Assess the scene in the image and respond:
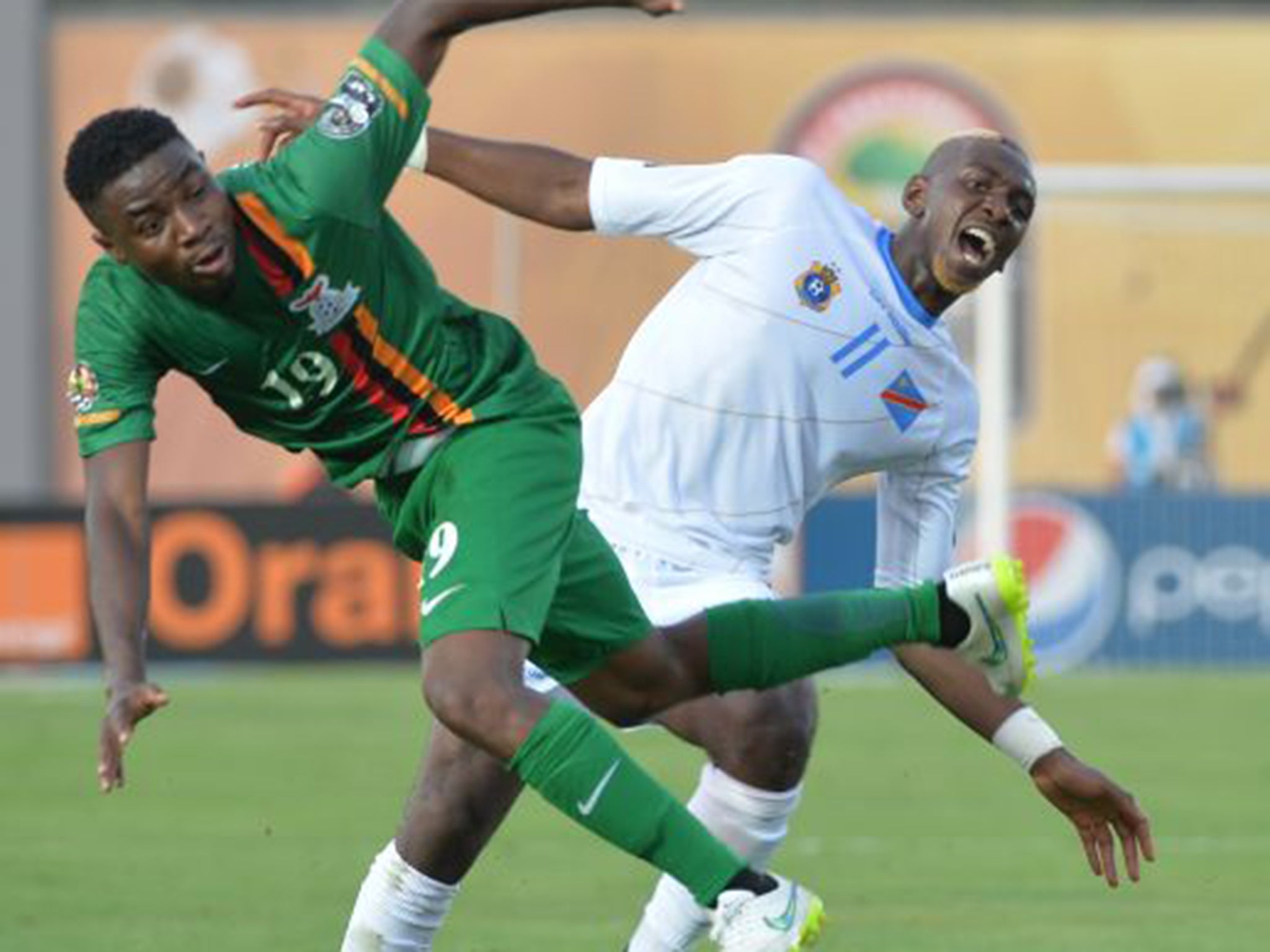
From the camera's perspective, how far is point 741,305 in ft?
26.1

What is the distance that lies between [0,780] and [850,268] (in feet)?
21.9

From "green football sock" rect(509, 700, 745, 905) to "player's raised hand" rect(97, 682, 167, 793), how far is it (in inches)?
27.5

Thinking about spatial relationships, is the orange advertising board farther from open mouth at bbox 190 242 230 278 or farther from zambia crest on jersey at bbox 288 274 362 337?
open mouth at bbox 190 242 230 278

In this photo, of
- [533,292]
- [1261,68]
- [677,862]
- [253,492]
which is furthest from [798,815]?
[1261,68]

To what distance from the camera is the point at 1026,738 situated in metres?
7.64

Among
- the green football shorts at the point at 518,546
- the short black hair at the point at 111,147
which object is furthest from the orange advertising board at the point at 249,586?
the short black hair at the point at 111,147

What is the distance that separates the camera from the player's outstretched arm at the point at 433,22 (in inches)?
264

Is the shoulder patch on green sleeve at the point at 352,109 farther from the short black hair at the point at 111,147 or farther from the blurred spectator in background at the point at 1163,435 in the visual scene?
the blurred spectator in background at the point at 1163,435

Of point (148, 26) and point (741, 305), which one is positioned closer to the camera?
point (741, 305)

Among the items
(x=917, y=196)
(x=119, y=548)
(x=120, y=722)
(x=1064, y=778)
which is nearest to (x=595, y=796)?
(x=120, y=722)

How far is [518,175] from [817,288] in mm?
774

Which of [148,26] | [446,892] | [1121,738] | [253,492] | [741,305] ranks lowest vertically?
[253,492]

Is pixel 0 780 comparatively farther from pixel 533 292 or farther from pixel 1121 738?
pixel 533 292

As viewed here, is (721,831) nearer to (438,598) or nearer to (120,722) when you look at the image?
(438,598)
